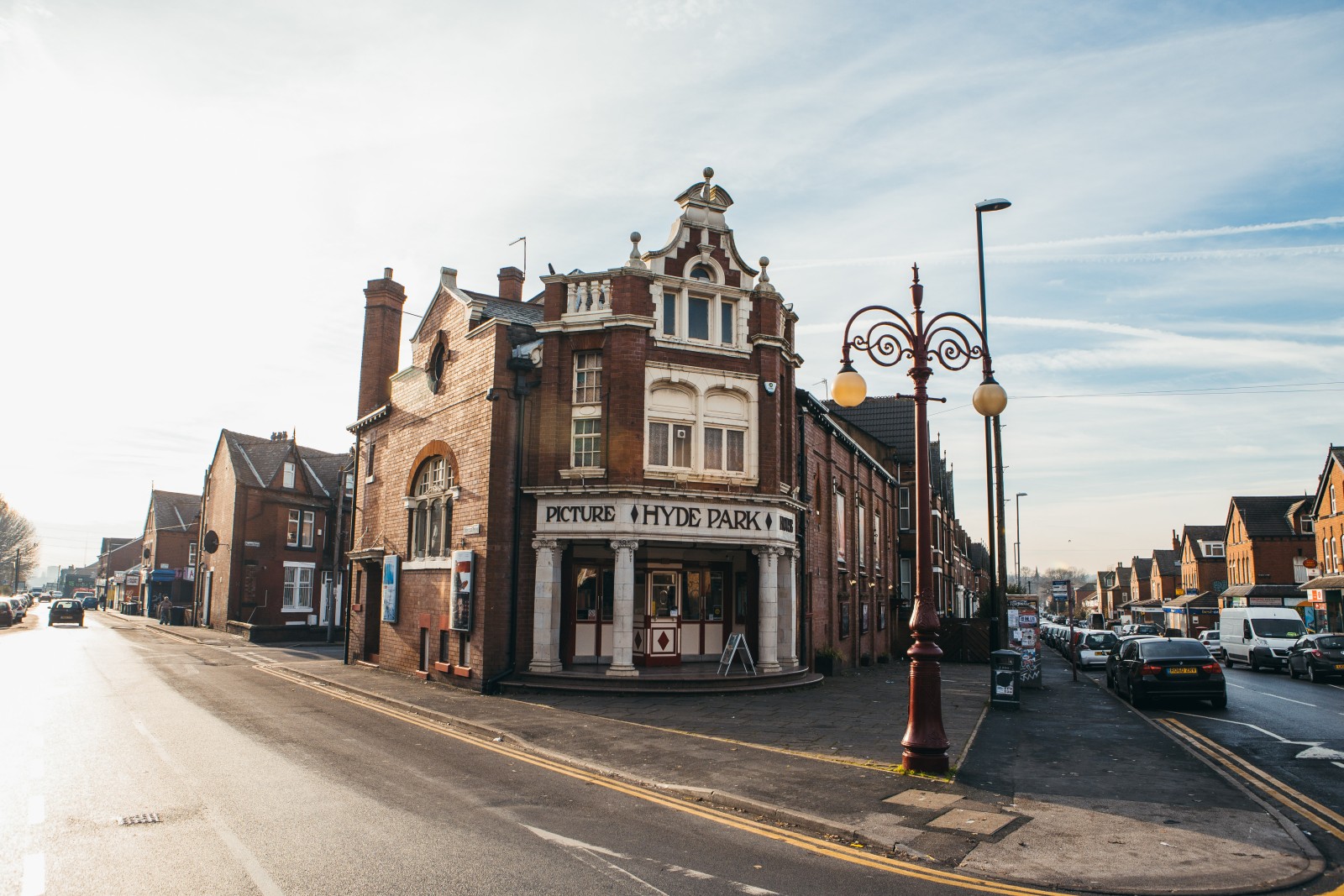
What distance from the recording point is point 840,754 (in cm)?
1173

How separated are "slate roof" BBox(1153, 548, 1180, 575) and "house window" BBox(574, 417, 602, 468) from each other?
325ft

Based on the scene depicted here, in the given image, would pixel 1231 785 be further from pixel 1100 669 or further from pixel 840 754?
pixel 1100 669

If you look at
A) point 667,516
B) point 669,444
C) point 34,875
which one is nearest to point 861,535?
point 669,444

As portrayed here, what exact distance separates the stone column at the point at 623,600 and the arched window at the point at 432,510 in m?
5.40

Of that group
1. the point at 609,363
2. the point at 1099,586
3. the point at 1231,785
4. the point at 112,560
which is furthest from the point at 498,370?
the point at 1099,586

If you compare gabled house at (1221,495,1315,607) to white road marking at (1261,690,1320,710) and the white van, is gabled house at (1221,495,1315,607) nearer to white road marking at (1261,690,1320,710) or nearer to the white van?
the white van

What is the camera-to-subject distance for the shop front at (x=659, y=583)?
1934 centimetres

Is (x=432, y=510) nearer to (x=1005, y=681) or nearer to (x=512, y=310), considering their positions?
(x=512, y=310)

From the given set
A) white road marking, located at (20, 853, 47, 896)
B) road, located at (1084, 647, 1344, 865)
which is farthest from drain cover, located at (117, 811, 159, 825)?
road, located at (1084, 647, 1344, 865)

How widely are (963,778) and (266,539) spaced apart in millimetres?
44203

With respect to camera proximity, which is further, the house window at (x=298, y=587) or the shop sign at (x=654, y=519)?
the house window at (x=298, y=587)

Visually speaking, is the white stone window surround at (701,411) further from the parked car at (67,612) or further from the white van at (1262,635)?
the parked car at (67,612)

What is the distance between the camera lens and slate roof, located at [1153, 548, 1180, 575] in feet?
322

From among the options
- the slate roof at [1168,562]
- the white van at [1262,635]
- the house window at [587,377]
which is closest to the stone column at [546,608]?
the house window at [587,377]
